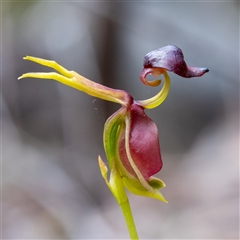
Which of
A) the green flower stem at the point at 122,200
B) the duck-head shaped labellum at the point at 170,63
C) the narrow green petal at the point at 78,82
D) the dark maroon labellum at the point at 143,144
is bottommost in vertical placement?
the green flower stem at the point at 122,200

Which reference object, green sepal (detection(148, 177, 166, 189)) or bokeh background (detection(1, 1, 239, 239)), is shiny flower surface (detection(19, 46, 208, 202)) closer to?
green sepal (detection(148, 177, 166, 189))

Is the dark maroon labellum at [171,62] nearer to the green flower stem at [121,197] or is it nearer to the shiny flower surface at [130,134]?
the shiny flower surface at [130,134]

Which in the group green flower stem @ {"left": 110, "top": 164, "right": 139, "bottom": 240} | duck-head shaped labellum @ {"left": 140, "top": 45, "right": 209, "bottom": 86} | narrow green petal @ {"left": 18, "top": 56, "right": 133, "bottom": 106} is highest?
duck-head shaped labellum @ {"left": 140, "top": 45, "right": 209, "bottom": 86}

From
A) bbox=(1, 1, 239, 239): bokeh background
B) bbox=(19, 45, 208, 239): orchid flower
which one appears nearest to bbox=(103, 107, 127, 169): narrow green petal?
bbox=(19, 45, 208, 239): orchid flower

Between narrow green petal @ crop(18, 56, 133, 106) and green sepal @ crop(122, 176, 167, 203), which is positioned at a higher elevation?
narrow green petal @ crop(18, 56, 133, 106)

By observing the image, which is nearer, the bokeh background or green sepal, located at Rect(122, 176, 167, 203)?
green sepal, located at Rect(122, 176, 167, 203)

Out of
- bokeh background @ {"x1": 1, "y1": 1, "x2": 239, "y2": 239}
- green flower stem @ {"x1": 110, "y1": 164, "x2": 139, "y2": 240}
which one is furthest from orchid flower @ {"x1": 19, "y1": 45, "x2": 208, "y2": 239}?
bokeh background @ {"x1": 1, "y1": 1, "x2": 239, "y2": 239}

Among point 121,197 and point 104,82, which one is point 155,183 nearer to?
point 121,197

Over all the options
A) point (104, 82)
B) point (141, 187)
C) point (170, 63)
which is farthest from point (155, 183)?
point (104, 82)

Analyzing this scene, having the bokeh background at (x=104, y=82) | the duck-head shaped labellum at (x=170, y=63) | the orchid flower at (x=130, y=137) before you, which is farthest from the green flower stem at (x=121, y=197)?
the bokeh background at (x=104, y=82)
